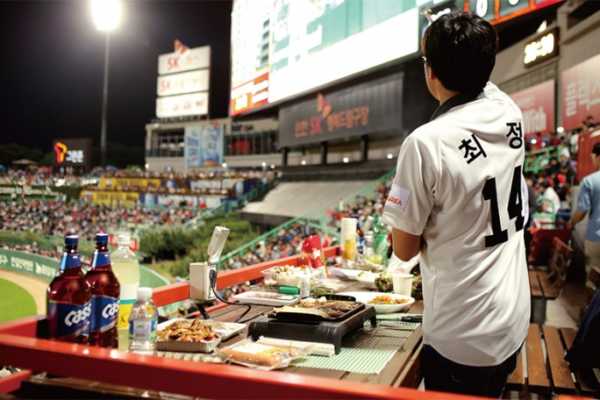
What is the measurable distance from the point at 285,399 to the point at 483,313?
565mm

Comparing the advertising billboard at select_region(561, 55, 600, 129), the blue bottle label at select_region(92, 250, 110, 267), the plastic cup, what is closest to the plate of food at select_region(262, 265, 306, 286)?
the plastic cup

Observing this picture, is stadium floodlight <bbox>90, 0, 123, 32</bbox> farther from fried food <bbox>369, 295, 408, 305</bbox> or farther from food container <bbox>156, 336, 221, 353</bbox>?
food container <bbox>156, 336, 221, 353</bbox>

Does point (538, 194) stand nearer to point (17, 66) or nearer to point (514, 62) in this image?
point (514, 62)

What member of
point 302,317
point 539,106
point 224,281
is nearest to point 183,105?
point 539,106

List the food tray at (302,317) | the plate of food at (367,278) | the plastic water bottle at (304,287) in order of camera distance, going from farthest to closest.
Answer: the plate of food at (367,278)
the plastic water bottle at (304,287)
the food tray at (302,317)

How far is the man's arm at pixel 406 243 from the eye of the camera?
1.21 m

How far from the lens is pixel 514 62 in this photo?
12648mm

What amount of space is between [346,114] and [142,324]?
14.2 m

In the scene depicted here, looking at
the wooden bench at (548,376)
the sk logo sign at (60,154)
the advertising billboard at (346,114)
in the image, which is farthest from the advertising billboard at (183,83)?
the wooden bench at (548,376)

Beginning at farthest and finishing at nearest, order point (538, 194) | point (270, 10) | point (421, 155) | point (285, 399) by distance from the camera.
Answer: point (270, 10), point (538, 194), point (421, 155), point (285, 399)

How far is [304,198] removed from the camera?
56.9 feet

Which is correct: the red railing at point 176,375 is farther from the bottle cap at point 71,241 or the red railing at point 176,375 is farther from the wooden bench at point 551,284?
the wooden bench at point 551,284

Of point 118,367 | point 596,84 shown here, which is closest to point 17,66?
point 118,367

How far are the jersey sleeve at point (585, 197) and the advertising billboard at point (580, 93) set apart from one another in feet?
19.2
